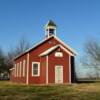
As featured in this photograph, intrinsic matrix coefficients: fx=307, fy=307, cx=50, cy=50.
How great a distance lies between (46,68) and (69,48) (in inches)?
234

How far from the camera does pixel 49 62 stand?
1512 inches

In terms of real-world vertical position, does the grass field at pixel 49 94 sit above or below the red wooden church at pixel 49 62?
below

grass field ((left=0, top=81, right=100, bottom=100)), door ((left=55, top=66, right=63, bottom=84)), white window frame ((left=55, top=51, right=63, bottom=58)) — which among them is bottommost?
grass field ((left=0, top=81, right=100, bottom=100))

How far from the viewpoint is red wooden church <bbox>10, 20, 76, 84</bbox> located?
38.5m

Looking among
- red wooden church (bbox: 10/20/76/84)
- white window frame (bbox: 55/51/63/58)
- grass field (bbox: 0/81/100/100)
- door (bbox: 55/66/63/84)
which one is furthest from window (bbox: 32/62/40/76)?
grass field (bbox: 0/81/100/100)

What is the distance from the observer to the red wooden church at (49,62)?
126 feet

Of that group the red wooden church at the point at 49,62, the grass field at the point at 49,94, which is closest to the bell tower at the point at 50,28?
the red wooden church at the point at 49,62

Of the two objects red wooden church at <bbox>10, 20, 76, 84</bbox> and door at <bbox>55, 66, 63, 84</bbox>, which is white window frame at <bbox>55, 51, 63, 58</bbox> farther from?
door at <bbox>55, 66, 63, 84</bbox>

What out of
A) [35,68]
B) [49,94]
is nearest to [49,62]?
[35,68]

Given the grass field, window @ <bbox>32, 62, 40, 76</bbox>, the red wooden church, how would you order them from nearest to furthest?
the grass field → the red wooden church → window @ <bbox>32, 62, 40, 76</bbox>

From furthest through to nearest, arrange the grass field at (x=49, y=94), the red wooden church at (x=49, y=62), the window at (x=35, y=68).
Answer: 1. the window at (x=35, y=68)
2. the red wooden church at (x=49, y=62)
3. the grass field at (x=49, y=94)

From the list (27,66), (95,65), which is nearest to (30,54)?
(27,66)

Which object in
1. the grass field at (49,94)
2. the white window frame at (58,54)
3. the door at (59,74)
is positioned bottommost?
the grass field at (49,94)

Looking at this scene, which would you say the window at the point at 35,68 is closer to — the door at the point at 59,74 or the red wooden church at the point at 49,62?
the red wooden church at the point at 49,62
